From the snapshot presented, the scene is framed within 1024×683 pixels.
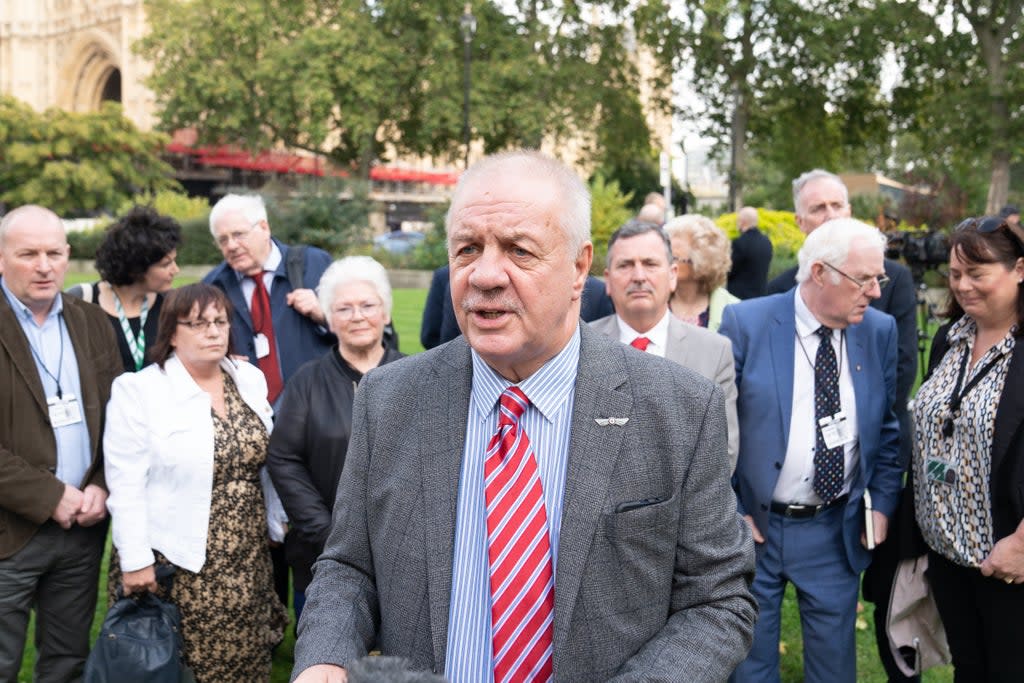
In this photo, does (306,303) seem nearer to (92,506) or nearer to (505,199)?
(92,506)

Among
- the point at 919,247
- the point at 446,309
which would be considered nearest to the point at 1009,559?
the point at 446,309

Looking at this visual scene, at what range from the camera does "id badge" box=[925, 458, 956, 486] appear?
11.6 ft

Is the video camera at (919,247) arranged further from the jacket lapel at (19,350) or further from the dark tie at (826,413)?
the jacket lapel at (19,350)

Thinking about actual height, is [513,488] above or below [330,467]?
above

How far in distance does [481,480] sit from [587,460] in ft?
0.79

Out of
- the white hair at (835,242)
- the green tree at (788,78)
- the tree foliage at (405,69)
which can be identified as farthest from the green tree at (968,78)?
the white hair at (835,242)

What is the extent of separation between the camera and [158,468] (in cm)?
414

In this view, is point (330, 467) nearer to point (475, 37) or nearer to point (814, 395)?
point (814, 395)

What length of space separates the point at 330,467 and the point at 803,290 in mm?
2198

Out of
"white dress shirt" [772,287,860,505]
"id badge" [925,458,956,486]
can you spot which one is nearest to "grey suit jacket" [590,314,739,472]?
"white dress shirt" [772,287,860,505]

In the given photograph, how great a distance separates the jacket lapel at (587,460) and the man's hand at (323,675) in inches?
17.1

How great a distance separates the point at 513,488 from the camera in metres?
2.04

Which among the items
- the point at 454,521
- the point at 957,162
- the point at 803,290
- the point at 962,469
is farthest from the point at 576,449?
the point at 957,162

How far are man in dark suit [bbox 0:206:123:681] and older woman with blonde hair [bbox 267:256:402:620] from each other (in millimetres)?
819
